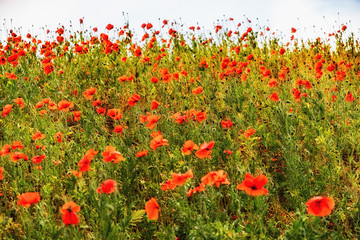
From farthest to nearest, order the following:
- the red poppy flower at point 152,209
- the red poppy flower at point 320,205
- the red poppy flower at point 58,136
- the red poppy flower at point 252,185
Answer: the red poppy flower at point 58,136 → the red poppy flower at point 152,209 → the red poppy flower at point 252,185 → the red poppy flower at point 320,205

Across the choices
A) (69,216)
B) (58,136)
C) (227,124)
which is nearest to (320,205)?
(69,216)

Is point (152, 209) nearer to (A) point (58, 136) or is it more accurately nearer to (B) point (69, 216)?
(B) point (69, 216)

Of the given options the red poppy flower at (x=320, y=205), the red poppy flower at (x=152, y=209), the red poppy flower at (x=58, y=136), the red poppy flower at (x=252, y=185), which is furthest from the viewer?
the red poppy flower at (x=58, y=136)

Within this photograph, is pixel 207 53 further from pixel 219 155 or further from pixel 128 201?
pixel 128 201

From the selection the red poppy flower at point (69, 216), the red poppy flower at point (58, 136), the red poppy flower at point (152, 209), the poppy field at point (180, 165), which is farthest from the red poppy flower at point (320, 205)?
the red poppy flower at point (58, 136)

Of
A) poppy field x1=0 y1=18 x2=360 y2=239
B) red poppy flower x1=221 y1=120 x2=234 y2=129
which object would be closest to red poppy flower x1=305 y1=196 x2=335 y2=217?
poppy field x1=0 y1=18 x2=360 y2=239

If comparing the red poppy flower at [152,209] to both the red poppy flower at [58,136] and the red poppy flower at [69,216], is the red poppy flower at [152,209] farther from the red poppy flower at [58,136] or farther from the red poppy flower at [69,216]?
the red poppy flower at [58,136]

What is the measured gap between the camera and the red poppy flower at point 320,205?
1.37 meters

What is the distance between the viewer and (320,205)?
54.9 inches

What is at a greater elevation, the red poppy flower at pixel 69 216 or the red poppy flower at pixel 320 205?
the red poppy flower at pixel 69 216

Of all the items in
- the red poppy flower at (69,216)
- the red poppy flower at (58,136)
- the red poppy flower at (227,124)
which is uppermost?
the red poppy flower at (58,136)

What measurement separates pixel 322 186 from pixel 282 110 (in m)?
0.74

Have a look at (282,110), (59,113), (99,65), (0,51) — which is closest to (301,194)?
(282,110)

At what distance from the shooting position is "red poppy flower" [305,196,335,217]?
137 cm
